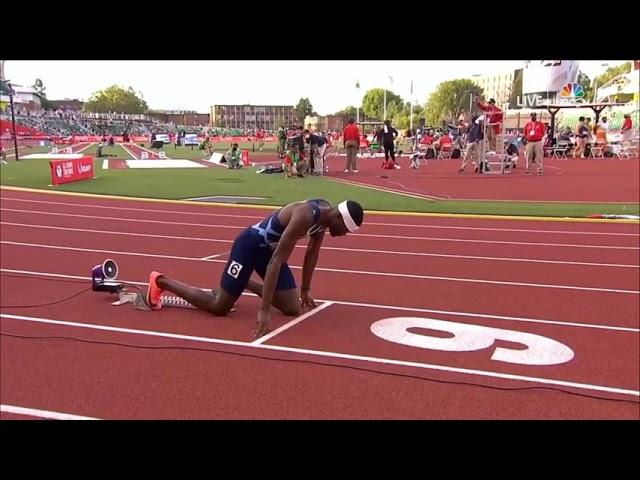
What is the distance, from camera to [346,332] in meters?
5.45

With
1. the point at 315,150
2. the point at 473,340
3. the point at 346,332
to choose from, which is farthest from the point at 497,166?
the point at 346,332

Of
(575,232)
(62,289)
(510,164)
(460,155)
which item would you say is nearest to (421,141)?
(460,155)

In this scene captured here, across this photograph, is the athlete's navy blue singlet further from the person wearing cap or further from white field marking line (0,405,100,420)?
white field marking line (0,405,100,420)

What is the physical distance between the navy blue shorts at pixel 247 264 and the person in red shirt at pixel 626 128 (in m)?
28.5

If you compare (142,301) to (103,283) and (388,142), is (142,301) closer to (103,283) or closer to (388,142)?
(103,283)

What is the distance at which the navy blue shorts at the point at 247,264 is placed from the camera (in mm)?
5445

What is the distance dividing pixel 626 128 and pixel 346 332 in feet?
95.3

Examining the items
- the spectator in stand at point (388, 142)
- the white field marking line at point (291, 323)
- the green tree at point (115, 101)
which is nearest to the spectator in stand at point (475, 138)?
the spectator in stand at point (388, 142)

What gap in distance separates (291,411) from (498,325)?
2.63 m

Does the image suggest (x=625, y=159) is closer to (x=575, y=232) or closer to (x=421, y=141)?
(x=421, y=141)

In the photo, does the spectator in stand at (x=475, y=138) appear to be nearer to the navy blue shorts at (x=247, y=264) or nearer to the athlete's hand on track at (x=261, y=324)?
the navy blue shorts at (x=247, y=264)

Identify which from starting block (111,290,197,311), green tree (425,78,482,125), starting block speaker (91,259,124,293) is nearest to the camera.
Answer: starting block (111,290,197,311)

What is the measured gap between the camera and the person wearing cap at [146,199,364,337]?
4938mm

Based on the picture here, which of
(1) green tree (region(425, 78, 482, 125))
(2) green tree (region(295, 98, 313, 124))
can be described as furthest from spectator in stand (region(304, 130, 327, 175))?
(2) green tree (region(295, 98, 313, 124))
